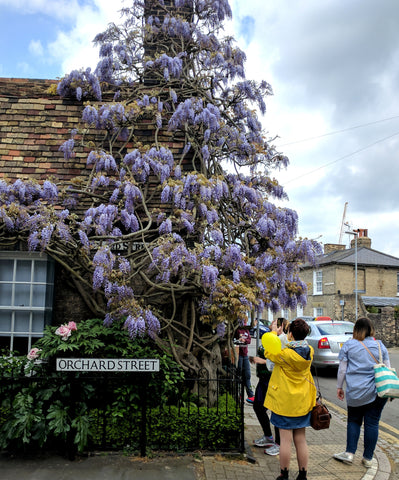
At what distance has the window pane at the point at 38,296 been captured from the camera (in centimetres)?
721

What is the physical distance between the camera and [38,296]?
7227 mm

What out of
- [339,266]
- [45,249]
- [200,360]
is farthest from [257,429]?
[339,266]

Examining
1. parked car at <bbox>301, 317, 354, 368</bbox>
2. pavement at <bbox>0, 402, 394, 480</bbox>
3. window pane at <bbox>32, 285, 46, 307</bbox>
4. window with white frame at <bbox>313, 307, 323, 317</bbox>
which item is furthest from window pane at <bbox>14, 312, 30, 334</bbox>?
window with white frame at <bbox>313, 307, 323, 317</bbox>

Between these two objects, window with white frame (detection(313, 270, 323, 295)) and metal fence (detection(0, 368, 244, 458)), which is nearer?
metal fence (detection(0, 368, 244, 458))

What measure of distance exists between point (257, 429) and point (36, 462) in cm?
349

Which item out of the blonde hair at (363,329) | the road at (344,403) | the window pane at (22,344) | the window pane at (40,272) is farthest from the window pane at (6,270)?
the road at (344,403)

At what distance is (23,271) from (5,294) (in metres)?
0.44

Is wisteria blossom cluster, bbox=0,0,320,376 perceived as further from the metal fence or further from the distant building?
the distant building

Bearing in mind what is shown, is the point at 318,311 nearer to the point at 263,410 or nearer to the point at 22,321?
the point at 263,410

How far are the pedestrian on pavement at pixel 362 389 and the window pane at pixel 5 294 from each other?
501 centimetres

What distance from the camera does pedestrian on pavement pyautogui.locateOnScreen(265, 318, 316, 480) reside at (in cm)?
488

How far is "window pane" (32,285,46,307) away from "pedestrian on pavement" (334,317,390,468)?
4507 mm

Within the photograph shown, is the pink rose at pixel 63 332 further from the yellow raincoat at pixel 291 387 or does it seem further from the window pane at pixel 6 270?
the yellow raincoat at pixel 291 387

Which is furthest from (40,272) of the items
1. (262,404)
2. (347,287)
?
(347,287)
